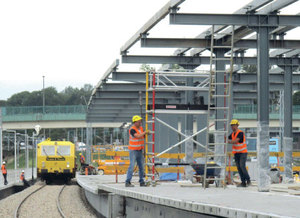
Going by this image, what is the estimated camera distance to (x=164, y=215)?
1269cm

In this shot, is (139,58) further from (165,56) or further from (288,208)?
(288,208)

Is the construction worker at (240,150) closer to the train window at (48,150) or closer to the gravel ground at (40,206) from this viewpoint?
the gravel ground at (40,206)

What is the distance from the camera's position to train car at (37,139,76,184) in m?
42.0

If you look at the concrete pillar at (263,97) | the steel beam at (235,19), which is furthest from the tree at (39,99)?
the concrete pillar at (263,97)

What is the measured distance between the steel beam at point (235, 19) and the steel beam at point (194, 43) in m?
2.91

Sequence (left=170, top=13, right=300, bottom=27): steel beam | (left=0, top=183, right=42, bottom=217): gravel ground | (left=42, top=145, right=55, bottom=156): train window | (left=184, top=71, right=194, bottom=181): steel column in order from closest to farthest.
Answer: (left=170, top=13, right=300, bottom=27): steel beam, (left=0, top=183, right=42, bottom=217): gravel ground, (left=184, top=71, right=194, bottom=181): steel column, (left=42, top=145, right=55, bottom=156): train window

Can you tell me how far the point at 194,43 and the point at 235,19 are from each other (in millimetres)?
3393

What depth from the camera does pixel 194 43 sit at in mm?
21641

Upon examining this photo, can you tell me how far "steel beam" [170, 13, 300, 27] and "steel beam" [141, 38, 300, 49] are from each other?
2912 mm

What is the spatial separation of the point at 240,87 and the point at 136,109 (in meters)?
11.5

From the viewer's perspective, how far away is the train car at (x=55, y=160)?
42031 mm

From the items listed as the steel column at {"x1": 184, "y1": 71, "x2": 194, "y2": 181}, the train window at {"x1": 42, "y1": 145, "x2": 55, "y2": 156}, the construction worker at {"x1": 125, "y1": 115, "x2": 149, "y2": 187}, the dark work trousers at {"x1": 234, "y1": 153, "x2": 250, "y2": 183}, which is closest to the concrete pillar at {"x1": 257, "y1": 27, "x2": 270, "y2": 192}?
the dark work trousers at {"x1": 234, "y1": 153, "x2": 250, "y2": 183}

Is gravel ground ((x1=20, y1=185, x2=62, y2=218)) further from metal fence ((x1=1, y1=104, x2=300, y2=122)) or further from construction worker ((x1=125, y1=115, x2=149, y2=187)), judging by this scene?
metal fence ((x1=1, y1=104, x2=300, y2=122))

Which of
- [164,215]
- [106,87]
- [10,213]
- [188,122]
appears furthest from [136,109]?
[164,215]
